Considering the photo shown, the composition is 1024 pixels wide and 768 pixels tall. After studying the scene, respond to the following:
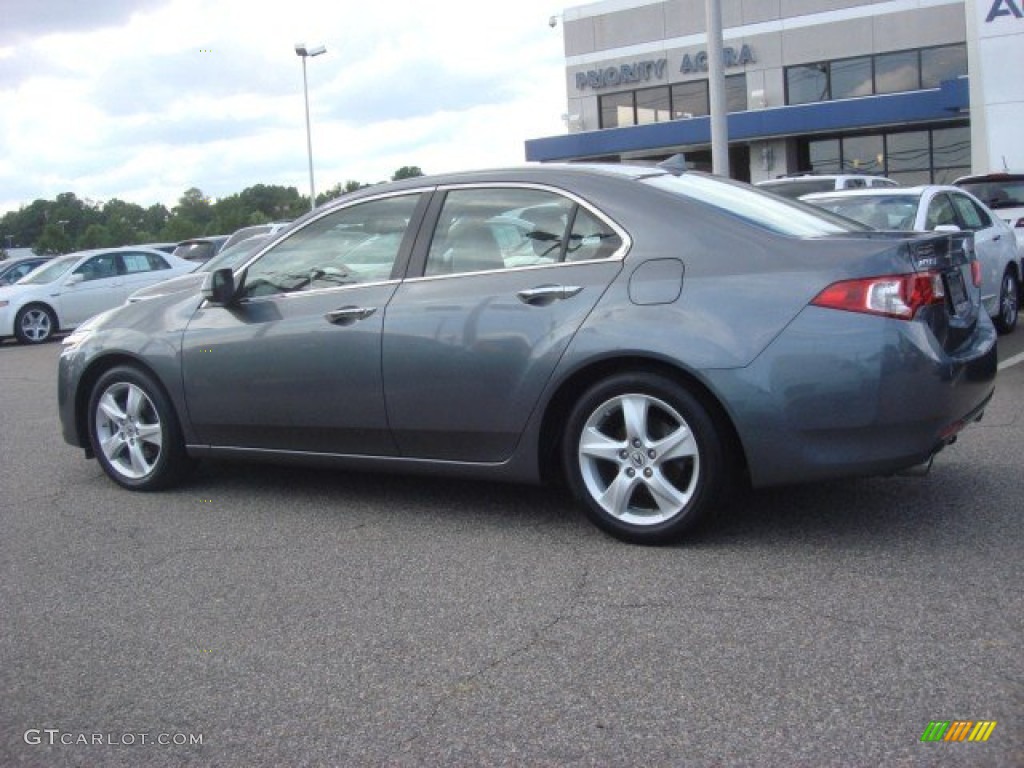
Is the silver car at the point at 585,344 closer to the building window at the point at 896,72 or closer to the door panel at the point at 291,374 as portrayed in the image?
the door panel at the point at 291,374

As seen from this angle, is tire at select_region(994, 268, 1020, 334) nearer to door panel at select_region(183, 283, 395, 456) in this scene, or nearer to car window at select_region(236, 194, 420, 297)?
car window at select_region(236, 194, 420, 297)

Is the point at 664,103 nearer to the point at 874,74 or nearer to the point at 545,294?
the point at 874,74

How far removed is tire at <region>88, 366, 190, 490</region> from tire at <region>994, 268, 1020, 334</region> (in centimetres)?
779

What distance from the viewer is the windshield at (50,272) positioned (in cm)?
1947

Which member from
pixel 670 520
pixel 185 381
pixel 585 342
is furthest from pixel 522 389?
pixel 185 381

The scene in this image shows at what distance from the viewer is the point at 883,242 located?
14.4 feet

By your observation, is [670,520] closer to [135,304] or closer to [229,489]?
[229,489]

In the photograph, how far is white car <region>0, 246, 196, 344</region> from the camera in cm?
1894

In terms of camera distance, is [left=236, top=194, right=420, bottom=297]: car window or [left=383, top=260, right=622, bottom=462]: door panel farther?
[left=236, top=194, right=420, bottom=297]: car window

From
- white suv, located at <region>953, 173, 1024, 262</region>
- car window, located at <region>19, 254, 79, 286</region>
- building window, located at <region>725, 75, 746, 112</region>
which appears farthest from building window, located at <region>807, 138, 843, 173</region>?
car window, located at <region>19, 254, 79, 286</region>

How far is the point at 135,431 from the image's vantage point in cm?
612

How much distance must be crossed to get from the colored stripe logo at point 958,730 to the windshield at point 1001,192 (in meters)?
12.3

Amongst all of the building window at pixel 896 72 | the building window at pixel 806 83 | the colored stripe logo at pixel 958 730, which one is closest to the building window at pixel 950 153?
the building window at pixel 896 72

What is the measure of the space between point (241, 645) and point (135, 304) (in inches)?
117
